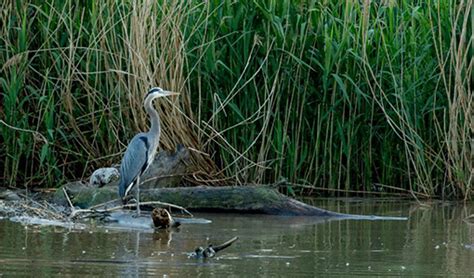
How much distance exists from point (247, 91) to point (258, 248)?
349 cm

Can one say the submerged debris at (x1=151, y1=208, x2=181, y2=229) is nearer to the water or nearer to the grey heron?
the water

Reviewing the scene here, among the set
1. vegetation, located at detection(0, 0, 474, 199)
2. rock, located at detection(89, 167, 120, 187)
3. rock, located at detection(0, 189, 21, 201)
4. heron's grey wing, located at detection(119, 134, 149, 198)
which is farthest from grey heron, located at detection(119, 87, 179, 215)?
rock, located at detection(0, 189, 21, 201)

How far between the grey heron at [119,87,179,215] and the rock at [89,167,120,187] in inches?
7.5

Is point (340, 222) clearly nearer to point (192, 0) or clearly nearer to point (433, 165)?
point (433, 165)

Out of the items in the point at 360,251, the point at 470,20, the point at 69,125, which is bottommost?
the point at 360,251

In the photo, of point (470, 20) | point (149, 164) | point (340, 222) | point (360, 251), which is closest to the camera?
point (360, 251)

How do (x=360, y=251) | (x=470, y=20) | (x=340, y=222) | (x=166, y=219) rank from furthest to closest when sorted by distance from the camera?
(x=470, y=20) < (x=340, y=222) < (x=166, y=219) < (x=360, y=251)

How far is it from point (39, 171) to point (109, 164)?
2.01ft

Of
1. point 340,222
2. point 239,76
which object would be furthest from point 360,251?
point 239,76

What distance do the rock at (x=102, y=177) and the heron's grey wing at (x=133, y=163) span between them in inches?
19.5

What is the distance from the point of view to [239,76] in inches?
405

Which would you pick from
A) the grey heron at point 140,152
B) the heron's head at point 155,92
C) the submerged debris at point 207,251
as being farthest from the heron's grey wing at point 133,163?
the submerged debris at point 207,251

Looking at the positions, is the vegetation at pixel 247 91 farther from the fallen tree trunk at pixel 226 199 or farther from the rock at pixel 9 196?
the fallen tree trunk at pixel 226 199

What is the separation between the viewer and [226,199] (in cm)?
895
